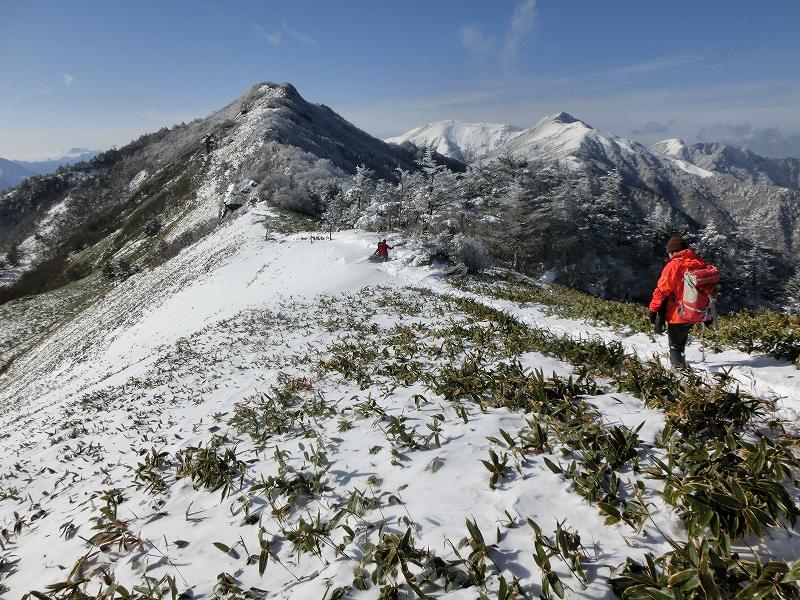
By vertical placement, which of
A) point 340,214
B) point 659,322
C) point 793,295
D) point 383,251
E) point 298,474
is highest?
point 340,214

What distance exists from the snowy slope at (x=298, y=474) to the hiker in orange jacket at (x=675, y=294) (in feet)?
3.02

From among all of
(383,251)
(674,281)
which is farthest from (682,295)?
(383,251)

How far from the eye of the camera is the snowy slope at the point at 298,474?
394cm

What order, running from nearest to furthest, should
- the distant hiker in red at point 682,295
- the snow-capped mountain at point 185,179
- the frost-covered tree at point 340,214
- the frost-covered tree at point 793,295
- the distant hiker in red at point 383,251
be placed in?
the distant hiker in red at point 682,295, the distant hiker in red at point 383,251, the frost-covered tree at point 340,214, the frost-covered tree at point 793,295, the snow-capped mountain at point 185,179

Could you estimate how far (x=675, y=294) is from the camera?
693cm

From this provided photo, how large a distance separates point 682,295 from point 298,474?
6845 mm

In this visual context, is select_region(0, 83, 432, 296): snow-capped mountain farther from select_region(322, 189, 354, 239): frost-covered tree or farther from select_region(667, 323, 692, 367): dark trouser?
select_region(667, 323, 692, 367): dark trouser

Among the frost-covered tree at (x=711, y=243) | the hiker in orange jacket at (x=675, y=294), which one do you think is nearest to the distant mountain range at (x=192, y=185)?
the frost-covered tree at (x=711, y=243)

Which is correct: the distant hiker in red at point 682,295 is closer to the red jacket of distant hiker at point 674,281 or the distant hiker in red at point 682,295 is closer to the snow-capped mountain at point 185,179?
the red jacket of distant hiker at point 674,281

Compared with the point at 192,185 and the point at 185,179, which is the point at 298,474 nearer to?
the point at 192,185

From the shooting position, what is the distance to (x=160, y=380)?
42.6 ft

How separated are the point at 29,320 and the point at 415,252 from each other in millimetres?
47458

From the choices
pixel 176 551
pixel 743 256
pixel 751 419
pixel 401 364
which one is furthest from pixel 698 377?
pixel 743 256

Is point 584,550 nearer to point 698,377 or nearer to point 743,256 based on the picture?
point 698,377
